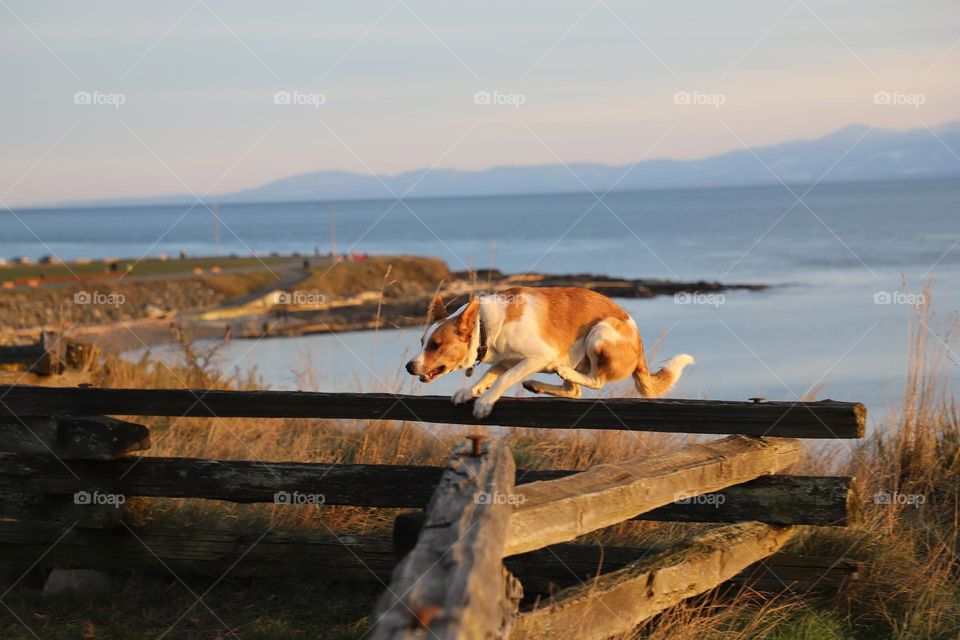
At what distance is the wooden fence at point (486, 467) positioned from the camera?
4676 mm

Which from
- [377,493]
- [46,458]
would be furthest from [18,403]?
[377,493]

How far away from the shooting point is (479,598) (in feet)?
9.95

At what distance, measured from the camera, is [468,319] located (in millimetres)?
5109

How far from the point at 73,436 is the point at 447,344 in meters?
2.28

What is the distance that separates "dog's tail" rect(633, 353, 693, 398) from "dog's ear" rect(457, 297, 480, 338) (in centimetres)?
124

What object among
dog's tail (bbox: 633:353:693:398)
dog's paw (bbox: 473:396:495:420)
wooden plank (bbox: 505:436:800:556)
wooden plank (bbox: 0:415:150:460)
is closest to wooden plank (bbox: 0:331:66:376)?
wooden plank (bbox: 0:415:150:460)

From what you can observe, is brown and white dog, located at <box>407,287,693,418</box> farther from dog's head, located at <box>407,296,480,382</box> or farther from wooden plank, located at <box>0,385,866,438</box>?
wooden plank, located at <box>0,385,866,438</box>

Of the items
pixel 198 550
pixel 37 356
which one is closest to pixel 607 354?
pixel 198 550

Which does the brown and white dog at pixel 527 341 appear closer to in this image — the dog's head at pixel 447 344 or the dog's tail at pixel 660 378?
Answer: the dog's head at pixel 447 344

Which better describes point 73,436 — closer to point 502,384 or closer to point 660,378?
point 502,384

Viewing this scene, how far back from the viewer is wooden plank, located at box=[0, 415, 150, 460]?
570cm

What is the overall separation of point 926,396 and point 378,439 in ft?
14.7

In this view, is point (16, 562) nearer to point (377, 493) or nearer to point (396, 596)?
point (377, 493)

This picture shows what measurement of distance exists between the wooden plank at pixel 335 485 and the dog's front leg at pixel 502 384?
60 centimetres
